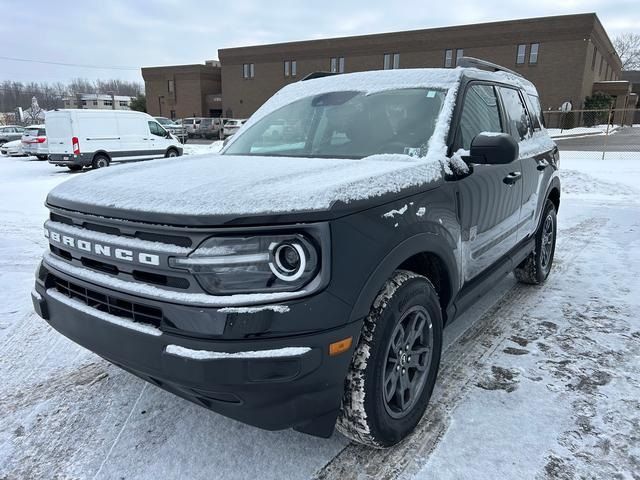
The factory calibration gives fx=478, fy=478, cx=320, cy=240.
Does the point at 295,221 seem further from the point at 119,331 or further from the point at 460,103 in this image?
the point at 460,103

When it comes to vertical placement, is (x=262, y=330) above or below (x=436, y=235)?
below

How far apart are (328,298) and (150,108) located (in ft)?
223

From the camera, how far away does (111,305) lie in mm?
2094

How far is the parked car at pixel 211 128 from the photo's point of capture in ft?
129

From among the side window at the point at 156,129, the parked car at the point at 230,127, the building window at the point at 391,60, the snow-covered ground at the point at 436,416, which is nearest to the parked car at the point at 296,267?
the snow-covered ground at the point at 436,416

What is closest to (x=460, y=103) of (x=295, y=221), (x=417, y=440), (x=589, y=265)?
(x=295, y=221)

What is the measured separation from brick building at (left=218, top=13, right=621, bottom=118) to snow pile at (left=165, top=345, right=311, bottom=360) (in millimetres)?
30469

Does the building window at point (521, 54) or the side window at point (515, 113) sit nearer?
the side window at point (515, 113)

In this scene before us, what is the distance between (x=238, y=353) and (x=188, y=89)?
62.4 meters

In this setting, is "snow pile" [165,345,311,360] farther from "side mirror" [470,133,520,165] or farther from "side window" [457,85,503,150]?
"side window" [457,85,503,150]

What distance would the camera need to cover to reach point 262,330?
1.79 metres

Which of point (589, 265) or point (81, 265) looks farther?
point (589, 265)

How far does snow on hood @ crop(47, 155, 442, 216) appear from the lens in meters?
1.88

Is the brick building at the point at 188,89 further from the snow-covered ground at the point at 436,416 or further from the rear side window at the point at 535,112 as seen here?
the snow-covered ground at the point at 436,416
